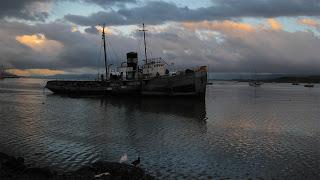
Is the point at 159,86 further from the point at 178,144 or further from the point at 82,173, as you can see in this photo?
the point at 82,173

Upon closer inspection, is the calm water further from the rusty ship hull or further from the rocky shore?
the rusty ship hull

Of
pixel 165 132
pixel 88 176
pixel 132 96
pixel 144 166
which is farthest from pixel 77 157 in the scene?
pixel 132 96

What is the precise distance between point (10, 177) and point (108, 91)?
2407 inches

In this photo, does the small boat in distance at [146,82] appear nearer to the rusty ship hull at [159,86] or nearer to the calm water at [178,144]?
the rusty ship hull at [159,86]

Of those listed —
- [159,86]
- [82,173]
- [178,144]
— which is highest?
[159,86]

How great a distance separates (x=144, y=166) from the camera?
21.1 meters

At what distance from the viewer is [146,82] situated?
72.4 metres

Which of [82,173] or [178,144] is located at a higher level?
[82,173]

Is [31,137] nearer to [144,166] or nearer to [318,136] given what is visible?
[144,166]

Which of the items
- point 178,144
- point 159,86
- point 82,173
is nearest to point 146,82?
point 159,86

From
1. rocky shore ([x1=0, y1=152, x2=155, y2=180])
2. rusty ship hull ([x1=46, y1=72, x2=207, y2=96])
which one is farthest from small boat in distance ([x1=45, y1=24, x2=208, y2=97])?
rocky shore ([x1=0, y1=152, x2=155, y2=180])

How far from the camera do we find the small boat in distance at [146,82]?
69.0m

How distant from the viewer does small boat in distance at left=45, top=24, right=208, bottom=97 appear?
69000 mm

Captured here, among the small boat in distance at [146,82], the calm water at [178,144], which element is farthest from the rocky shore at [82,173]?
the small boat in distance at [146,82]
